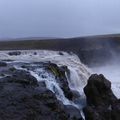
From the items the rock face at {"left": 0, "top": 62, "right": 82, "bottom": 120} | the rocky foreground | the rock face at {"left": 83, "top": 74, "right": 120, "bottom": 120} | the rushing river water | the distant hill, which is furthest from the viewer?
the distant hill

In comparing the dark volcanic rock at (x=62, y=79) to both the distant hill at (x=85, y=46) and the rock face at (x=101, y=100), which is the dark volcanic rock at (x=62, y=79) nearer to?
the rock face at (x=101, y=100)

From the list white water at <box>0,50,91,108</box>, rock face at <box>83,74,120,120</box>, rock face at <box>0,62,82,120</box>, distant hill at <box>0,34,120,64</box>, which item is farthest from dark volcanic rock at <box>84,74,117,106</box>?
distant hill at <box>0,34,120,64</box>

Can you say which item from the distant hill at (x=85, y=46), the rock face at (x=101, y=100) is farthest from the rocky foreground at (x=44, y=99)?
the distant hill at (x=85, y=46)

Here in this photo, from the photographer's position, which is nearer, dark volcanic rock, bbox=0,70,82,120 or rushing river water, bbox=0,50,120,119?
dark volcanic rock, bbox=0,70,82,120

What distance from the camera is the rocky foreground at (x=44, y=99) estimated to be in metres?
15.5

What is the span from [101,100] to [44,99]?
5.04 m

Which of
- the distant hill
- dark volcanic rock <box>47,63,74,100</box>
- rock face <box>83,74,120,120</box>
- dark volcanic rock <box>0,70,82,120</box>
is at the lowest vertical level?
the distant hill

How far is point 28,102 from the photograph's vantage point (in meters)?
16.1

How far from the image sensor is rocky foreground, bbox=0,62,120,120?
15.5 m

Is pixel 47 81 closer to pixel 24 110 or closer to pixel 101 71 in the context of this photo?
pixel 24 110

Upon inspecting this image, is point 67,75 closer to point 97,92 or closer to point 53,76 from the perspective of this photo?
point 53,76

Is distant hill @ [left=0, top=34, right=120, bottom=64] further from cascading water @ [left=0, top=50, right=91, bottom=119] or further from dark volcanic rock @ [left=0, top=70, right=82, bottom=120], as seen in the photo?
dark volcanic rock @ [left=0, top=70, right=82, bottom=120]

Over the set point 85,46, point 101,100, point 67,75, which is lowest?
point 85,46

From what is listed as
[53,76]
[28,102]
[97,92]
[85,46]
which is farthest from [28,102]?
[85,46]
